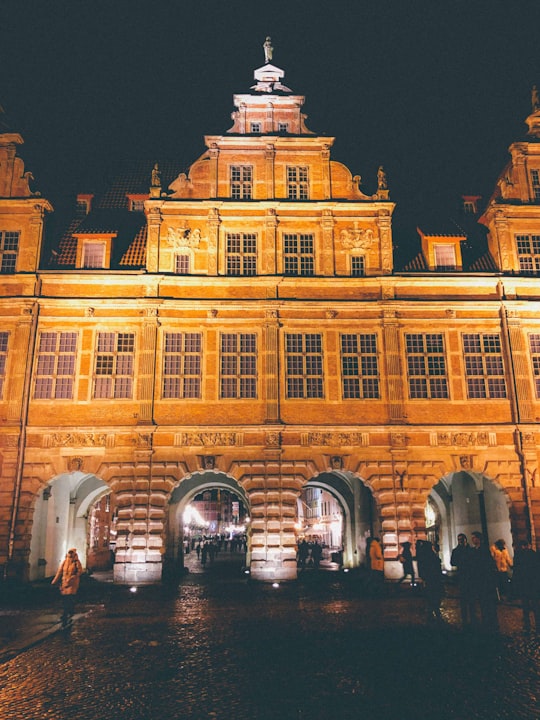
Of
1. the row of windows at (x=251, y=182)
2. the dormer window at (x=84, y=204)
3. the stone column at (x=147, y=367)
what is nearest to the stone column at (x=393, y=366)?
the row of windows at (x=251, y=182)

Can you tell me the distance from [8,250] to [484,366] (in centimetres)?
2126

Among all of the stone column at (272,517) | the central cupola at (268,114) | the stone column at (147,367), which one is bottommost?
the stone column at (272,517)

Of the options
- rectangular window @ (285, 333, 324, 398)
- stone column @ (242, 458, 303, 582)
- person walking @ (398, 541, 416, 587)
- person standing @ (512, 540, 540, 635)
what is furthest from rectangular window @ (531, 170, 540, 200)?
person standing @ (512, 540, 540, 635)

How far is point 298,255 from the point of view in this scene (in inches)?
1079

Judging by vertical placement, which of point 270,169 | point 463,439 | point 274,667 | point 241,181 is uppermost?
point 270,169

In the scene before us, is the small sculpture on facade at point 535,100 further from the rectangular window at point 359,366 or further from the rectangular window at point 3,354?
the rectangular window at point 3,354

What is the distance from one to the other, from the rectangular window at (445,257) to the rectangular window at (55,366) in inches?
648

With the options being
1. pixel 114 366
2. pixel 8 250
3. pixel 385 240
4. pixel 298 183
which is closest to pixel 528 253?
pixel 385 240

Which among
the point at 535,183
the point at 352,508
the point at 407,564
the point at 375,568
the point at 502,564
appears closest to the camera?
the point at 502,564

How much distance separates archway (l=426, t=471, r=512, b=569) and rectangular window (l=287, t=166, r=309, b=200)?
48.4 ft

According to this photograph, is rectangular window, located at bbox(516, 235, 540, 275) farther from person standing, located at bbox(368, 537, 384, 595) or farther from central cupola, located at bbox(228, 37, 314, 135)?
person standing, located at bbox(368, 537, 384, 595)

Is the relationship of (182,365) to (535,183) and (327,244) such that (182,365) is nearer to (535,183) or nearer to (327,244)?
(327,244)

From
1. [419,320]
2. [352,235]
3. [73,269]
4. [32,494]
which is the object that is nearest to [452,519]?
[419,320]

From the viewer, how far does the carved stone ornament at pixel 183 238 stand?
89.2ft
